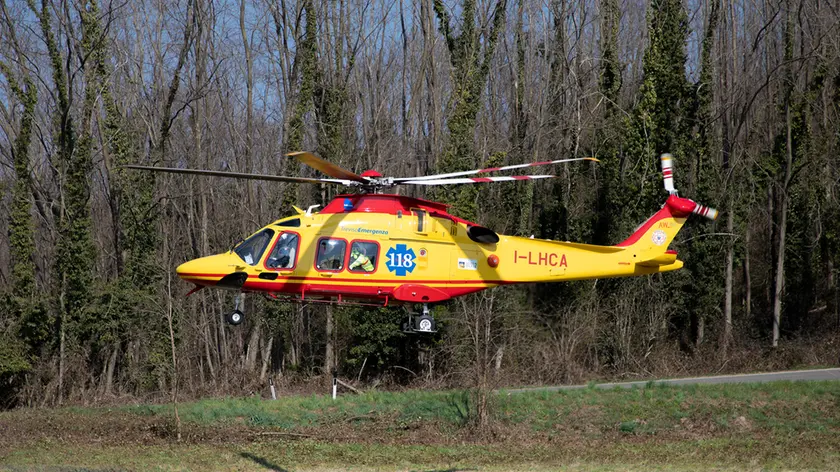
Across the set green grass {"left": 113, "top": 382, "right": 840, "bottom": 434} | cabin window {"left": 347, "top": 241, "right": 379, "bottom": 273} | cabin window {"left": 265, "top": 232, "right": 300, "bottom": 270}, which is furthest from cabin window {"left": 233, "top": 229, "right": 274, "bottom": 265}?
green grass {"left": 113, "top": 382, "right": 840, "bottom": 434}

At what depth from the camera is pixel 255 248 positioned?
17266 mm

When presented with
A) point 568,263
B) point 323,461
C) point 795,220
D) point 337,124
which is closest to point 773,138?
point 795,220

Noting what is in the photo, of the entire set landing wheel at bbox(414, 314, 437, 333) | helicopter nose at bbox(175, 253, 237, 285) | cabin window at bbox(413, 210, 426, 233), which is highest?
cabin window at bbox(413, 210, 426, 233)

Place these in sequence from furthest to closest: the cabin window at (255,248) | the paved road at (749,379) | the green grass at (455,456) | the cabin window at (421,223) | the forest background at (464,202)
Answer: the forest background at (464,202) < the paved road at (749,379) < the cabin window at (421,223) < the cabin window at (255,248) < the green grass at (455,456)

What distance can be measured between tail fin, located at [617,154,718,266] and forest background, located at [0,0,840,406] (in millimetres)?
8543

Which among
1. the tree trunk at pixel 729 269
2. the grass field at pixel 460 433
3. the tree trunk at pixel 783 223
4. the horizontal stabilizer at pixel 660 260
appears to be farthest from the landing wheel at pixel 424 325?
the tree trunk at pixel 783 223

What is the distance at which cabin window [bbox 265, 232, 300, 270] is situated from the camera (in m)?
17.1

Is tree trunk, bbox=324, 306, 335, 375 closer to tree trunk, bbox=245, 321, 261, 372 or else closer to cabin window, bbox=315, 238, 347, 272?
tree trunk, bbox=245, 321, 261, 372

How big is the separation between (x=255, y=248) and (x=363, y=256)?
2.06 metres

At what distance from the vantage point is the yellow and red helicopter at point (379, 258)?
17.0m

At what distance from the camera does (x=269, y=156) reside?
121 feet

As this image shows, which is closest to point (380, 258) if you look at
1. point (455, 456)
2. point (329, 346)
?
point (455, 456)

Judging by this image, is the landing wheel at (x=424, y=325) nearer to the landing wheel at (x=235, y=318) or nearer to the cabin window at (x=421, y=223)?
the cabin window at (x=421, y=223)

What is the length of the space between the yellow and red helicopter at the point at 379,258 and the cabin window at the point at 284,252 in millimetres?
19
